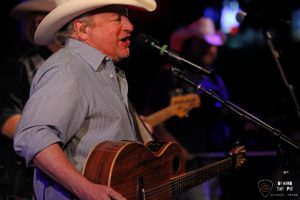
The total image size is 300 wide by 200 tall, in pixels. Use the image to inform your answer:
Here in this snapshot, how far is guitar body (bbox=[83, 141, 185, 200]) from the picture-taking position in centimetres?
243

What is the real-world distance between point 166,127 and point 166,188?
2.57 metres

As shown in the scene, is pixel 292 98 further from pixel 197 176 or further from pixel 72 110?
pixel 72 110

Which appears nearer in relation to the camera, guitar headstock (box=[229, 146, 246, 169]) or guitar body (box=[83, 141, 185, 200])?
guitar body (box=[83, 141, 185, 200])

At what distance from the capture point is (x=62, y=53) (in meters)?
2.74

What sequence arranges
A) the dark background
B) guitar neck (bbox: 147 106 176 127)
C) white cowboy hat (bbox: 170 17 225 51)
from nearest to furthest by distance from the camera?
guitar neck (bbox: 147 106 176 127) → the dark background → white cowboy hat (bbox: 170 17 225 51)

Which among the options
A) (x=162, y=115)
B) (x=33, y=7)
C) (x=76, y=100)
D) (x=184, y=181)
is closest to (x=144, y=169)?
(x=184, y=181)

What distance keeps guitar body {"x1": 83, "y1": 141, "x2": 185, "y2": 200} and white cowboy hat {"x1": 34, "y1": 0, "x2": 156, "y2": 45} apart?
2.33ft

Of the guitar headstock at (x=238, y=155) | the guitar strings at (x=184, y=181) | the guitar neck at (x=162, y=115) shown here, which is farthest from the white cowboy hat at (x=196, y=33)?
the guitar strings at (x=184, y=181)

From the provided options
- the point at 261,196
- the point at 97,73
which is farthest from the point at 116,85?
the point at 261,196

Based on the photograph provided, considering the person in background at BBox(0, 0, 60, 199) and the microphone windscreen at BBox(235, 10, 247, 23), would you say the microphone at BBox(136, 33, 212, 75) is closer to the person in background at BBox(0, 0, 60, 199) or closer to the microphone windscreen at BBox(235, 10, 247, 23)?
the person in background at BBox(0, 0, 60, 199)

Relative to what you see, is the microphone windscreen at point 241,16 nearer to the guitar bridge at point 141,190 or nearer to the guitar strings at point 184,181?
the guitar strings at point 184,181

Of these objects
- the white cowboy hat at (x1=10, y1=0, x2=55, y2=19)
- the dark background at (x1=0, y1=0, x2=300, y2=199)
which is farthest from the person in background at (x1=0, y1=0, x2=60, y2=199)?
the dark background at (x1=0, y1=0, x2=300, y2=199)

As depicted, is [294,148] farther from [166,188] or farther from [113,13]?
[113,13]

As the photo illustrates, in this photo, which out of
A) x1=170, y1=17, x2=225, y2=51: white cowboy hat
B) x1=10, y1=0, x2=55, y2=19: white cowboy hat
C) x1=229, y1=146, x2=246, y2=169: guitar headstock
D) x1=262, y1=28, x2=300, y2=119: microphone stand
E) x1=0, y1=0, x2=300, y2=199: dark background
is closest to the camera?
x1=229, y1=146, x2=246, y2=169: guitar headstock
